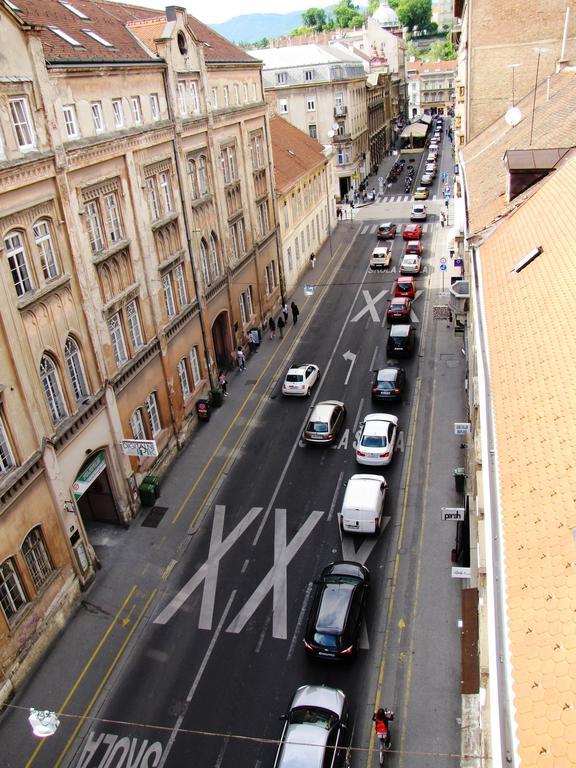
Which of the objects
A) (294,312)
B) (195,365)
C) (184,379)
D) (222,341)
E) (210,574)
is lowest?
(210,574)

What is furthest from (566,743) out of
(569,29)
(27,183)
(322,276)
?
(322,276)

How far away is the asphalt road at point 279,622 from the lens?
1844 centimetres

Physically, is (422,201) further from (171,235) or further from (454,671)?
(454,671)

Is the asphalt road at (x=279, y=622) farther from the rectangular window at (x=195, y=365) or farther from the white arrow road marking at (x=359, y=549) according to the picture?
the rectangular window at (x=195, y=365)

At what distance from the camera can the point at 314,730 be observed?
1677 cm

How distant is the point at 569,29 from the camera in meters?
41.6

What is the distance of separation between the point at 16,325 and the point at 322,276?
40.6 m

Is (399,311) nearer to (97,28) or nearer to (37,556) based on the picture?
(97,28)

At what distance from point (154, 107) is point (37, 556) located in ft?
68.0

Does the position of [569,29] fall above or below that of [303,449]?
above

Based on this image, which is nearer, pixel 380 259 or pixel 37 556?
pixel 37 556

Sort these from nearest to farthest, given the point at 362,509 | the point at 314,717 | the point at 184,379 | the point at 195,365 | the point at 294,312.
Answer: the point at 314,717 < the point at 362,509 < the point at 184,379 < the point at 195,365 < the point at 294,312

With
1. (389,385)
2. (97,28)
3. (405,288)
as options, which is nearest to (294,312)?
(405,288)

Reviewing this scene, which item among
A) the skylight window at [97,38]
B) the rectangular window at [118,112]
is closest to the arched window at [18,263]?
the rectangular window at [118,112]
